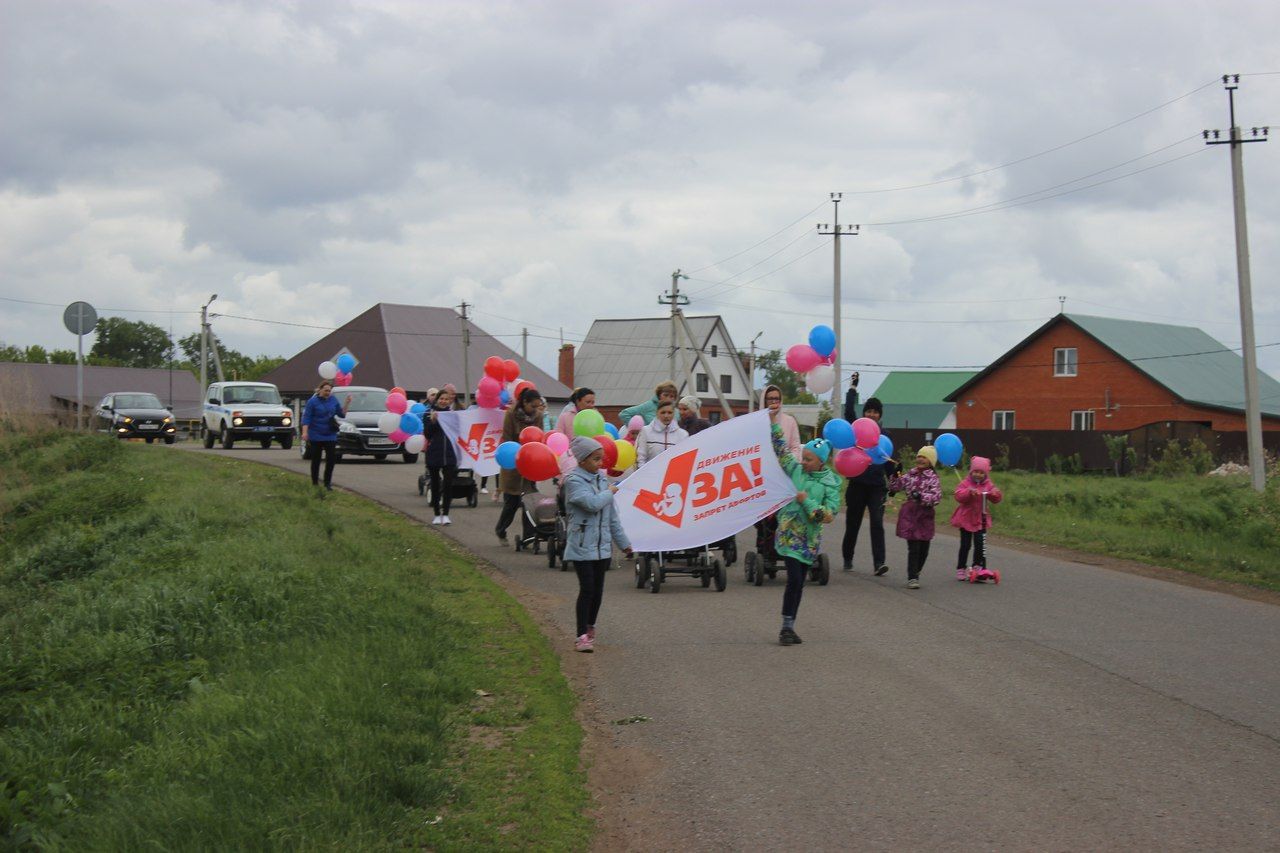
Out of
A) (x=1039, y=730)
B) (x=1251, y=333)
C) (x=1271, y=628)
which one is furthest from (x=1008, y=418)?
(x=1039, y=730)

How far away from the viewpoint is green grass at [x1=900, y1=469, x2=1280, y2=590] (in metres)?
16.2

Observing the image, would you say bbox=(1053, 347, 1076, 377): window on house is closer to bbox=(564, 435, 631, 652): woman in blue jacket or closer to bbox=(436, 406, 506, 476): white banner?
bbox=(436, 406, 506, 476): white banner

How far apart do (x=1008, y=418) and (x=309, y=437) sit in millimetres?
46440

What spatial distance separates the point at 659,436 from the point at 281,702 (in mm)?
7190

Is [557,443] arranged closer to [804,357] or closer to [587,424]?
[587,424]

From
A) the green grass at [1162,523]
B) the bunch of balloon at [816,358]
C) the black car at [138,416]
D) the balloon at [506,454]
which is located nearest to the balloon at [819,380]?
the bunch of balloon at [816,358]

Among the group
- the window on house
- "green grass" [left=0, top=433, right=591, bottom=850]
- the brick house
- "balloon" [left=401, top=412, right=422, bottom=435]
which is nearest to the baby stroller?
"green grass" [left=0, top=433, right=591, bottom=850]

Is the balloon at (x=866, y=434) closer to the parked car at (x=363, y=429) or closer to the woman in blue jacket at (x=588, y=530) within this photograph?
the woman in blue jacket at (x=588, y=530)

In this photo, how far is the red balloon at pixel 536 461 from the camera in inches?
408

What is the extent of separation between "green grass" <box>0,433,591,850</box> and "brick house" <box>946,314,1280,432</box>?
153ft

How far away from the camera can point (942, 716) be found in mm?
7480

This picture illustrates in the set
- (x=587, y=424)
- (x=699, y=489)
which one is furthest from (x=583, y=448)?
(x=699, y=489)

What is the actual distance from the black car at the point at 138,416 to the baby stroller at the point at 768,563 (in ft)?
101

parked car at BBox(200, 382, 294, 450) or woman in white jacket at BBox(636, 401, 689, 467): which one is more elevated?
parked car at BBox(200, 382, 294, 450)
